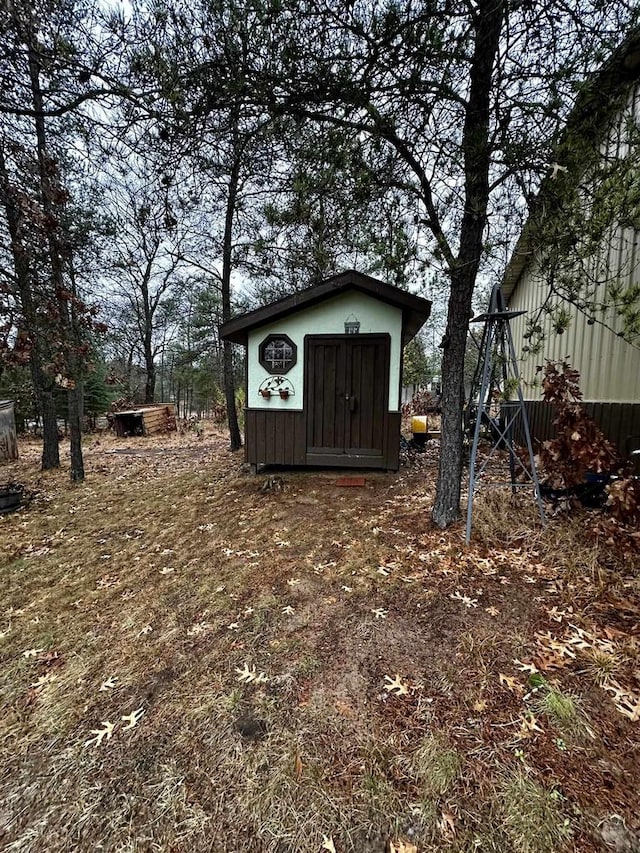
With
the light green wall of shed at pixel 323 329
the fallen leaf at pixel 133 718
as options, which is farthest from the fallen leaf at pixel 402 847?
the light green wall of shed at pixel 323 329

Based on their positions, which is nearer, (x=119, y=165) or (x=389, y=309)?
(x=119, y=165)

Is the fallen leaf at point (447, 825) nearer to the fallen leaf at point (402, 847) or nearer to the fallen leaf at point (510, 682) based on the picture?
the fallen leaf at point (402, 847)

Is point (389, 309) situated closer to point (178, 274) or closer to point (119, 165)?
point (119, 165)

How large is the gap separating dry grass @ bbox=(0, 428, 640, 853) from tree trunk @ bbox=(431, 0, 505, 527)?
0.51 meters

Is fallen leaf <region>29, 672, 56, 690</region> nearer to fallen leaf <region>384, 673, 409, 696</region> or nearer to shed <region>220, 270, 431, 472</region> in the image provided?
fallen leaf <region>384, 673, 409, 696</region>

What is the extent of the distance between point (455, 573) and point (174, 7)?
453 centimetres

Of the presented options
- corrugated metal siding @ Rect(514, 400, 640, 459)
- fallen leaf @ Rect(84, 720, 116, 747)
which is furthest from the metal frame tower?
fallen leaf @ Rect(84, 720, 116, 747)

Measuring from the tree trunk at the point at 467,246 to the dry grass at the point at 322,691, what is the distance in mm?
510

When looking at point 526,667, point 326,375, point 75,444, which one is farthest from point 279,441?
point 526,667

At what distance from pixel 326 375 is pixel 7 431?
759 centimetres

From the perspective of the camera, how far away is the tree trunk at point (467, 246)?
2637 millimetres

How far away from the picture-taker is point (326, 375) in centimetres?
596

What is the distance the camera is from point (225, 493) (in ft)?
18.1

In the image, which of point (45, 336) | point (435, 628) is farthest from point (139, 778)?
point (45, 336)
